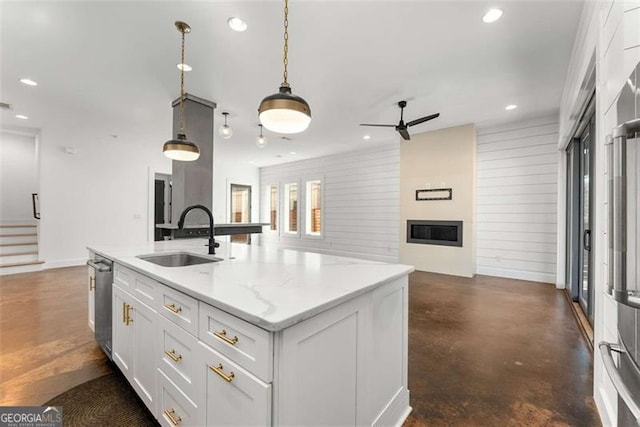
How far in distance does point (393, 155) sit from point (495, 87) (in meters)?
3.07

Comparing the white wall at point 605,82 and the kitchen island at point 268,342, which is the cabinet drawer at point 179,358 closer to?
the kitchen island at point 268,342

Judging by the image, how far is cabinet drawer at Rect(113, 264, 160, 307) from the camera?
161 centimetres

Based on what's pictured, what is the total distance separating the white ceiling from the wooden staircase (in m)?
2.50

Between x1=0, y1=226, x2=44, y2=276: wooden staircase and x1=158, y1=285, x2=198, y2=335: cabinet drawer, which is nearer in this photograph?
x1=158, y1=285, x2=198, y2=335: cabinet drawer

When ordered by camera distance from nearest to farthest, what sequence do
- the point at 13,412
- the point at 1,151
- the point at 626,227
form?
the point at 626,227 → the point at 13,412 → the point at 1,151

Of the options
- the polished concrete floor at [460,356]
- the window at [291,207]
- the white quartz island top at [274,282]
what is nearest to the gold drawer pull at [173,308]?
the white quartz island top at [274,282]

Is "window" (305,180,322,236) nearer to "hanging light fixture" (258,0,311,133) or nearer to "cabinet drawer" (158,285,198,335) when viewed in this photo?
"hanging light fixture" (258,0,311,133)

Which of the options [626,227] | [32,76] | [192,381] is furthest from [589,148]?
[32,76]

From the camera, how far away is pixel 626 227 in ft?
2.59

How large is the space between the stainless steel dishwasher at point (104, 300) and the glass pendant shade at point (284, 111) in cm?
172

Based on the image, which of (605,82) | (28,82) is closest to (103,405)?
(605,82)

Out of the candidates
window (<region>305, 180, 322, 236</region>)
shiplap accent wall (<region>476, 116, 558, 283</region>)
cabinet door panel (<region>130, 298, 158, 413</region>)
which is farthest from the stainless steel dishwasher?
window (<region>305, 180, 322, 236</region>)

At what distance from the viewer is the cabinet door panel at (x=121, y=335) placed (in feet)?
6.07

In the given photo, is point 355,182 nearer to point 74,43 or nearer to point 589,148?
point 589,148
